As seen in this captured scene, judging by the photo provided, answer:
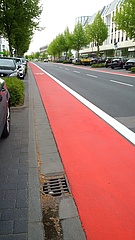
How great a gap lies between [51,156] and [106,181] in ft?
3.88

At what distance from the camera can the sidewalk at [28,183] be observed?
2389mm

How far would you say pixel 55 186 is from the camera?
327 centimetres

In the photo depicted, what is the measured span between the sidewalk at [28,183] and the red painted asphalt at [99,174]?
0.15m

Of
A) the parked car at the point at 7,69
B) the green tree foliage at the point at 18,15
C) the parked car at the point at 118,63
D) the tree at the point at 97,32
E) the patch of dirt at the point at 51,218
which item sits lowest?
the patch of dirt at the point at 51,218

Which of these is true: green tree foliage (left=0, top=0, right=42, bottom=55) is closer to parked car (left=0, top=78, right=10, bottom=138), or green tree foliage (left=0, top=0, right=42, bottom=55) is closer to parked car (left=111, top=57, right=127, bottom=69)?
parked car (left=111, top=57, right=127, bottom=69)

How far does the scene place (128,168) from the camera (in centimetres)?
365

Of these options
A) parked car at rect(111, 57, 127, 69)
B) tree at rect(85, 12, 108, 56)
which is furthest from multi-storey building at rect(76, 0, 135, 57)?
parked car at rect(111, 57, 127, 69)

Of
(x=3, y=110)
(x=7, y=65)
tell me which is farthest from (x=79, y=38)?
(x=3, y=110)

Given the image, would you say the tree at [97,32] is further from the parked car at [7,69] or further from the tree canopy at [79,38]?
the parked car at [7,69]

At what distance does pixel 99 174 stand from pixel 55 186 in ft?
2.23

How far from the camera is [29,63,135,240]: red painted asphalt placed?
2.48 metres

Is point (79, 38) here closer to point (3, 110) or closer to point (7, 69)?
point (7, 69)

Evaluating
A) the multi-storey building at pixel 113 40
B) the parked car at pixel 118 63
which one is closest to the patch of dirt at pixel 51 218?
the parked car at pixel 118 63

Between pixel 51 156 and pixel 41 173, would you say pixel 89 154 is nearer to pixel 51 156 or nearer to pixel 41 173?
pixel 51 156
